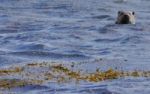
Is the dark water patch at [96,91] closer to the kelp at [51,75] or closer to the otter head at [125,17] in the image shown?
the kelp at [51,75]

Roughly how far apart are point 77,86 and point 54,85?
1.87 ft

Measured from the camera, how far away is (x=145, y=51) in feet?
70.3

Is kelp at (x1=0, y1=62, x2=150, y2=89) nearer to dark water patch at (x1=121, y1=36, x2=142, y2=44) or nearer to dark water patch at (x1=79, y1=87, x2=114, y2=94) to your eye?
dark water patch at (x1=79, y1=87, x2=114, y2=94)

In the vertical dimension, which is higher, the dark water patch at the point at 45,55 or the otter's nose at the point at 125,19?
the otter's nose at the point at 125,19

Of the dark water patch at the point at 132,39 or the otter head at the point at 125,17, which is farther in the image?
the otter head at the point at 125,17

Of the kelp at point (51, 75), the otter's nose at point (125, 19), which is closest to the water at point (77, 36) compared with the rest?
the otter's nose at point (125, 19)

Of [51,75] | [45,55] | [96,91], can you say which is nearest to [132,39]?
[45,55]

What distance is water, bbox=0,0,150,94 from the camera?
18181 millimetres

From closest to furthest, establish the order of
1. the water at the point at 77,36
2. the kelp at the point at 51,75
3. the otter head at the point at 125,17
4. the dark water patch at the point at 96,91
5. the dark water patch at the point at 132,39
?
the dark water patch at the point at 96,91 → the kelp at the point at 51,75 → the water at the point at 77,36 → the dark water patch at the point at 132,39 → the otter head at the point at 125,17

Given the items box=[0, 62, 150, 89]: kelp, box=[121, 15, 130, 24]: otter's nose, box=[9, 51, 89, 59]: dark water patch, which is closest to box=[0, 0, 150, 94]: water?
box=[9, 51, 89, 59]: dark water patch

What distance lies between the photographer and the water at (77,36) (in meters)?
18.2

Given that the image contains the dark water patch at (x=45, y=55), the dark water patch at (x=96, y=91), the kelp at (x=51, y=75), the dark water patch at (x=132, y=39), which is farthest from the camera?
the dark water patch at (x=132, y=39)

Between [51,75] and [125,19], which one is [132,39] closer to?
[125,19]

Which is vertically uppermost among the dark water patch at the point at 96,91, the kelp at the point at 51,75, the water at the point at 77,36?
the dark water patch at the point at 96,91
